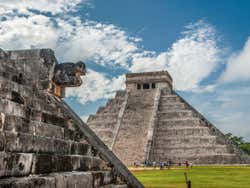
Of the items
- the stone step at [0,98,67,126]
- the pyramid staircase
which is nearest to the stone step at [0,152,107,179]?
the stone step at [0,98,67,126]

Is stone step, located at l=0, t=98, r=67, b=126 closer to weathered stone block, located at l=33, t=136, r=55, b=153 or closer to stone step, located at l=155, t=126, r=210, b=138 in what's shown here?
weathered stone block, located at l=33, t=136, r=55, b=153

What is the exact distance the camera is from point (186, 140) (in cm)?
4156

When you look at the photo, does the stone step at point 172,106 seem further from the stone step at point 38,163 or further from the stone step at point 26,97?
the stone step at point 38,163

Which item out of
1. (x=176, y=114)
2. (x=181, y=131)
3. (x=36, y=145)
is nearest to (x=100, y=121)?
(x=176, y=114)

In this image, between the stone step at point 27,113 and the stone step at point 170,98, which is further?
the stone step at point 170,98

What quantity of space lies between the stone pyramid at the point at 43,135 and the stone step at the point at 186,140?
36084 mm

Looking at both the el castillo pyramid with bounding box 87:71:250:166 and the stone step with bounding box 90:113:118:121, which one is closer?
the el castillo pyramid with bounding box 87:71:250:166

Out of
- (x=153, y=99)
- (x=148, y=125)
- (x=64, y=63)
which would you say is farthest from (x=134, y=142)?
(x=64, y=63)

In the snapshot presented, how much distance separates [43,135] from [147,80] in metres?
45.8

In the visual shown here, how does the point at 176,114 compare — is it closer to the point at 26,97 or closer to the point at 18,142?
the point at 26,97

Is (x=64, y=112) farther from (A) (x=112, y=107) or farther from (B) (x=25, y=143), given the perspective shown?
(A) (x=112, y=107)

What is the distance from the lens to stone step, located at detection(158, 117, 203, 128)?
42.9 m

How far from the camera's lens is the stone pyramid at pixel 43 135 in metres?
3.26

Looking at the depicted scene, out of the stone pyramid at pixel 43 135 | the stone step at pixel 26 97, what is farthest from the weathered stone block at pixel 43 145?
the stone step at pixel 26 97
